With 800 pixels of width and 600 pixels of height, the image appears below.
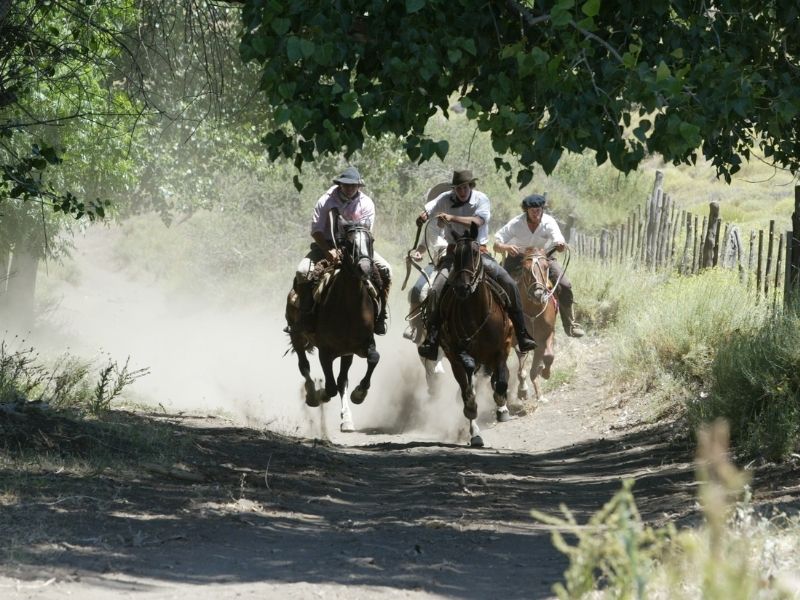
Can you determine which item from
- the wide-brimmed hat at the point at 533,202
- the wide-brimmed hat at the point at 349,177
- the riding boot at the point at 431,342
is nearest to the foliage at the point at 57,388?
the wide-brimmed hat at the point at 349,177

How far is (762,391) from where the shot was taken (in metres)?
11.3

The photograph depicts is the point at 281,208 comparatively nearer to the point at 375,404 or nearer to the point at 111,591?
the point at 375,404

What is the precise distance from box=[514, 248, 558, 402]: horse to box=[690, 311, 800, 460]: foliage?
3843 mm

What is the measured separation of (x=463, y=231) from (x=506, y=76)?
4.97 m

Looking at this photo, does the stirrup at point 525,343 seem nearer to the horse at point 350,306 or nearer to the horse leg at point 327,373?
the horse at point 350,306

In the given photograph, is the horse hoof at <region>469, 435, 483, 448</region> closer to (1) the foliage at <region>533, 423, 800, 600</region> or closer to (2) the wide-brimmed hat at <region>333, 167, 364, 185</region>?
(2) the wide-brimmed hat at <region>333, 167, 364, 185</region>

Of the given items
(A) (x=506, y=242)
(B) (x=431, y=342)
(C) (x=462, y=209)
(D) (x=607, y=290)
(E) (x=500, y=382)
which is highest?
(D) (x=607, y=290)

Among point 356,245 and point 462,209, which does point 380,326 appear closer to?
point 356,245

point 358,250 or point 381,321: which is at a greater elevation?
point 358,250

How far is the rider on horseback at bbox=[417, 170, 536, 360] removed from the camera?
44.0 feet

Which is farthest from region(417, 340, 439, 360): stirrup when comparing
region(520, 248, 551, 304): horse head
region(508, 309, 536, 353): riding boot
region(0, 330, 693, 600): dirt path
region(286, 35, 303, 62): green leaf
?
region(286, 35, 303, 62): green leaf

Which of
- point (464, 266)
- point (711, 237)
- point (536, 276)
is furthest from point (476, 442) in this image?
point (711, 237)

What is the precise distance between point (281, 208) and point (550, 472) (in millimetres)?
25613

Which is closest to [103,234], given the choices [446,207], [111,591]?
[446,207]
